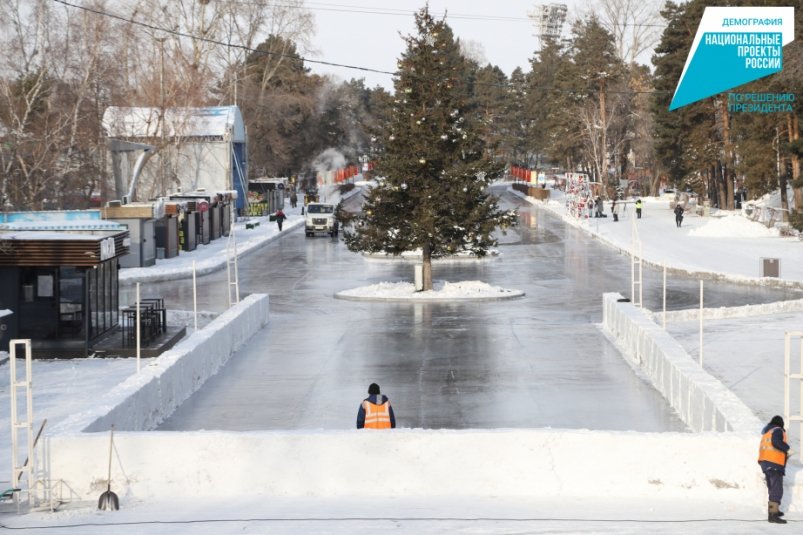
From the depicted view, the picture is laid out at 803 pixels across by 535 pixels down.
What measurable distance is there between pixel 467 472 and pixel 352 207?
8484cm

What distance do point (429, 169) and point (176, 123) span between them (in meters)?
36.5

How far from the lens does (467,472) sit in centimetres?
1384

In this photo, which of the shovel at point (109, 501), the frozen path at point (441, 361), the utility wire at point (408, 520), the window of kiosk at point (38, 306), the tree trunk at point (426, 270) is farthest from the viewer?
the tree trunk at point (426, 270)

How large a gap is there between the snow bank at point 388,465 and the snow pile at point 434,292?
2300cm

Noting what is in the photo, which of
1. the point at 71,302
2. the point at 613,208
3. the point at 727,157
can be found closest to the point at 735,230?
the point at 727,157

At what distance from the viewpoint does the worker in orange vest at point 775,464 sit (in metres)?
12.7

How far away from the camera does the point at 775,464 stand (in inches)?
504

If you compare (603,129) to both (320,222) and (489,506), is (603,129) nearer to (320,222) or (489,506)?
(320,222)

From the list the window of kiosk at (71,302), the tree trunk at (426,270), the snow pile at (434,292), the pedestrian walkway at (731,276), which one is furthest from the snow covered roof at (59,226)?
the pedestrian walkway at (731,276)

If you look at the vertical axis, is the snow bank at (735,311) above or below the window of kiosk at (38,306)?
below

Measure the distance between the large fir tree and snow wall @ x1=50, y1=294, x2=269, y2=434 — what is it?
30.7ft

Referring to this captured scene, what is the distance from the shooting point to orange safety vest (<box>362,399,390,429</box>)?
15.3m

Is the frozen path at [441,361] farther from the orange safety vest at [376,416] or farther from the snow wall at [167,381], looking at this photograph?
the orange safety vest at [376,416]

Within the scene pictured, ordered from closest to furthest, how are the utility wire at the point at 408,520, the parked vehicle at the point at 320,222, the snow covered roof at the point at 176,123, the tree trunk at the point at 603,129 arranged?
the utility wire at the point at 408,520, the parked vehicle at the point at 320,222, the snow covered roof at the point at 176,123, the tree trunk at the point at 603,129
